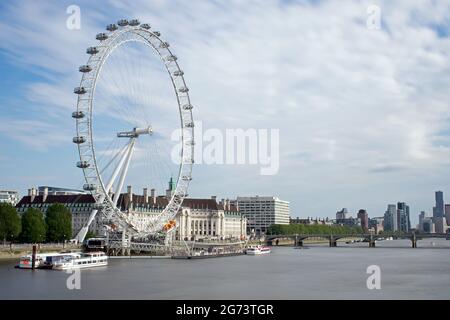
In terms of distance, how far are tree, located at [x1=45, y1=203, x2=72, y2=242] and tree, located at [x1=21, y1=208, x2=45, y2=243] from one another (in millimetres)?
2333

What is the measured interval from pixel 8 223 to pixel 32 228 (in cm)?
322

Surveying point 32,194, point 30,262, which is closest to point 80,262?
point 30,262

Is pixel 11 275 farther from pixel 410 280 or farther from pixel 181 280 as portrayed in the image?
pixel 410 280

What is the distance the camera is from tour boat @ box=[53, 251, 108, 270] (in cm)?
4160

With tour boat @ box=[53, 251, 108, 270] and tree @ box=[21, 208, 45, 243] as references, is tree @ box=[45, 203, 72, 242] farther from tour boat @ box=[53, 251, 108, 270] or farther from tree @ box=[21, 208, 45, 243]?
tour boat @ box=[53, 251, 108, 270]

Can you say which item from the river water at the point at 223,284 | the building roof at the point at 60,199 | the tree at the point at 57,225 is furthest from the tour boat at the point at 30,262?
the building roof at the point at 60,199

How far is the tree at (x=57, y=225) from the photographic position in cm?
5981

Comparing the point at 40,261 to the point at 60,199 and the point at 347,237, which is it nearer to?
the point at 60,199

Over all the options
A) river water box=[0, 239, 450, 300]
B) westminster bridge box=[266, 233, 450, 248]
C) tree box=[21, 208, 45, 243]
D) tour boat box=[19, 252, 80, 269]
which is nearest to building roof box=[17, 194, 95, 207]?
tree box=[21, 208, 45, 243]

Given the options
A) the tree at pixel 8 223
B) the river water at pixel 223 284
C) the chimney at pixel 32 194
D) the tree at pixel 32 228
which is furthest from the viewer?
the chimney at pixel 32 194

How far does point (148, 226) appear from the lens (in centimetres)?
5606

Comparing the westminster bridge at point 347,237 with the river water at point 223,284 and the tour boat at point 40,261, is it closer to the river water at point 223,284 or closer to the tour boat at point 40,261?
the river water at point 223,284

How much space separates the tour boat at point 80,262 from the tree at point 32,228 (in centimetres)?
1137
